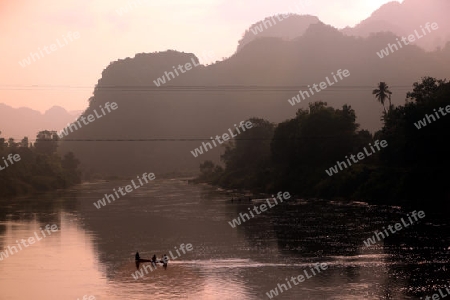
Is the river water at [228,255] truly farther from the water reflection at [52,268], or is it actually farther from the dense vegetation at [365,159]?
the dense vegetation at [365,159]

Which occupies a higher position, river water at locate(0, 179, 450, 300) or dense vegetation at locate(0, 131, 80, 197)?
dense vegetation at locate(0, 131, 80, 197)

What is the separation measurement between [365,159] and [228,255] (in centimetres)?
6985

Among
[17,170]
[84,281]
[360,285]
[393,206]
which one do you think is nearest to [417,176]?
[393,206]

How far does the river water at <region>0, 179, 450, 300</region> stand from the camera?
4247 centimetres

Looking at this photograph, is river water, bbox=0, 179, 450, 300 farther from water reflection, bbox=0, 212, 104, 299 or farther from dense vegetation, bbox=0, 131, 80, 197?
dense vegetation, bbox=0, 131, 80, 197

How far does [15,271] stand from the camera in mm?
51031

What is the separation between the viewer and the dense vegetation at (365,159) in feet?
300

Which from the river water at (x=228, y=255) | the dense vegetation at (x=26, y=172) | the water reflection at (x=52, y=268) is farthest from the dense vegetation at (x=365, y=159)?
the dense vegetation at (x=26, y=172)

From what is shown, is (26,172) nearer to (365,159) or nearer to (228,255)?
(365,159)

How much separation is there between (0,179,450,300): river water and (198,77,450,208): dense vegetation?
8532 millimetres

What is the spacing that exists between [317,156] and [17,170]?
90.3 meters

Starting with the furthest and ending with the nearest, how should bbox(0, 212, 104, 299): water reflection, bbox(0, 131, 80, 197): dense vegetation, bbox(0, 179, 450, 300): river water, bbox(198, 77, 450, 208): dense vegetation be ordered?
1. bbox(0, 131, 80, 197): dense vegetation
2. bbox(198, 77, 450, 208): dense vegetation
3. bbox(0, 212, 104, 299): water reflection
4. bbox(0, 179, 450, 300): river water

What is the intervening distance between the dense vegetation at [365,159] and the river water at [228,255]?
8.53 meters

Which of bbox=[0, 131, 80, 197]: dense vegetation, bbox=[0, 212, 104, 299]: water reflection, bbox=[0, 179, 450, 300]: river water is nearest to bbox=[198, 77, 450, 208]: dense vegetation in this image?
bbox=[0, 179, 450, 300]: river water
